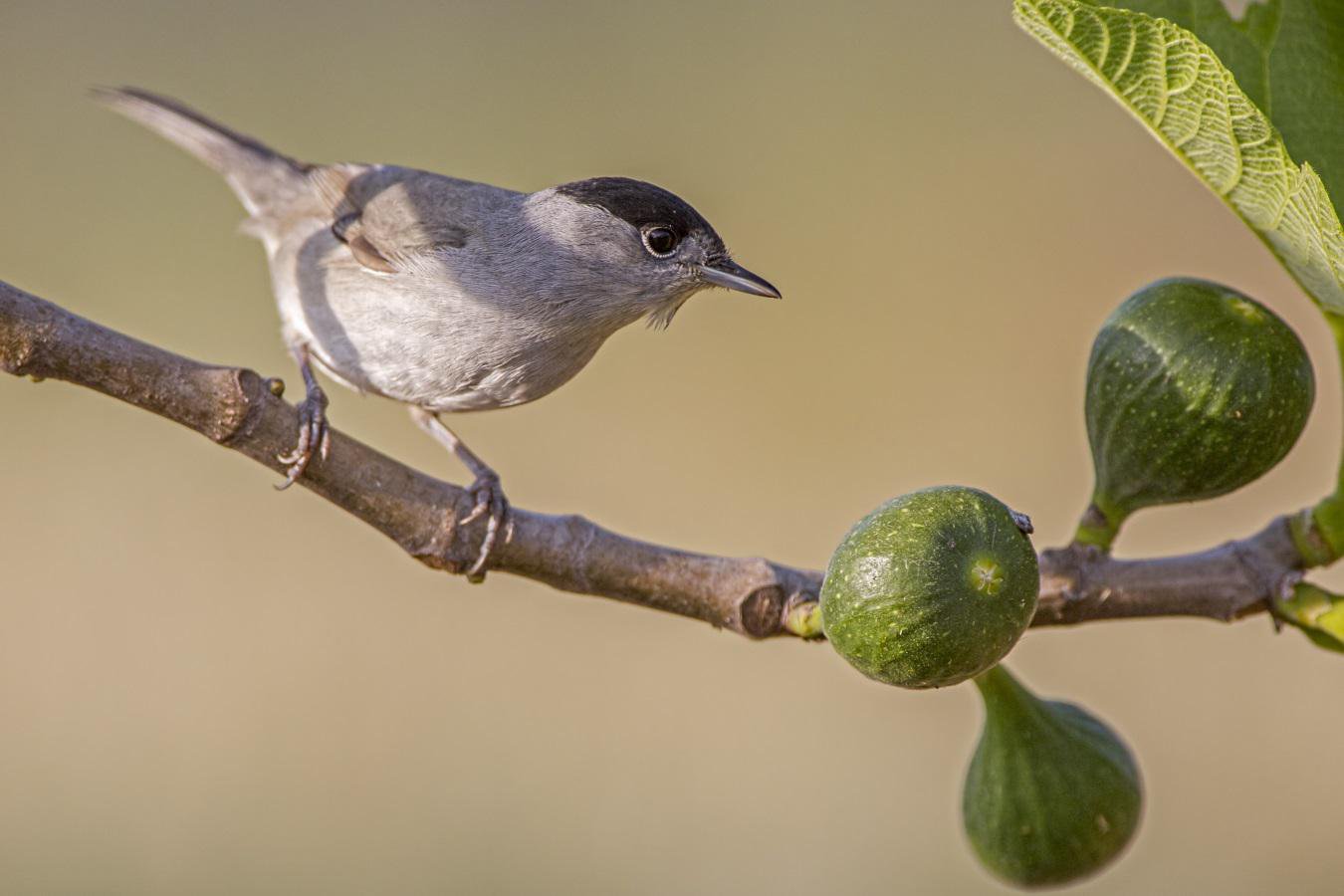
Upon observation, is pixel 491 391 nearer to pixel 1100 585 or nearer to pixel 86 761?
pixel 1100 585

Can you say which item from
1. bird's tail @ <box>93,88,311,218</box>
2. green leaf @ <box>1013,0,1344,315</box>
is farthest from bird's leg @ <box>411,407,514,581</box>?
bird's tail @ <box>93,88,311,218</box>

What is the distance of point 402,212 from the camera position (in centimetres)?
467

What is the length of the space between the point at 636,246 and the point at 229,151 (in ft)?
8.64

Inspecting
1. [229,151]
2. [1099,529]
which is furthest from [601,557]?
[229,151]

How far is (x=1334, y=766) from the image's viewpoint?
7633 mm

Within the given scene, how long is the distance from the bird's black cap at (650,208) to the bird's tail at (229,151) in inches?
74.3

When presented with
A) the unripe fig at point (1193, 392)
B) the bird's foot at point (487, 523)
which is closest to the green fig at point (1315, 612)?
the unripe fig at point (1193, 392)

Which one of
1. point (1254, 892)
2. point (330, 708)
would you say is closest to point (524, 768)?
point (330, 708)

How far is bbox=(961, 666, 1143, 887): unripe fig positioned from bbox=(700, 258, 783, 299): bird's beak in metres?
1.63

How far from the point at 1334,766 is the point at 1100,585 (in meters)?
5.96

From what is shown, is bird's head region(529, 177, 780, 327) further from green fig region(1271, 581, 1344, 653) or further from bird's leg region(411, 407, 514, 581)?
green fig region(1271, 581, 1344, 653)

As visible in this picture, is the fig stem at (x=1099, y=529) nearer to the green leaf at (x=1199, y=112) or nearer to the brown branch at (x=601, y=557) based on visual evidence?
the brown branch at (x=601, y=557)

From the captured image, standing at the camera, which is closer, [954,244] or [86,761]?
[86,761]

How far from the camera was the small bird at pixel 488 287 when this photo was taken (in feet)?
13.0
